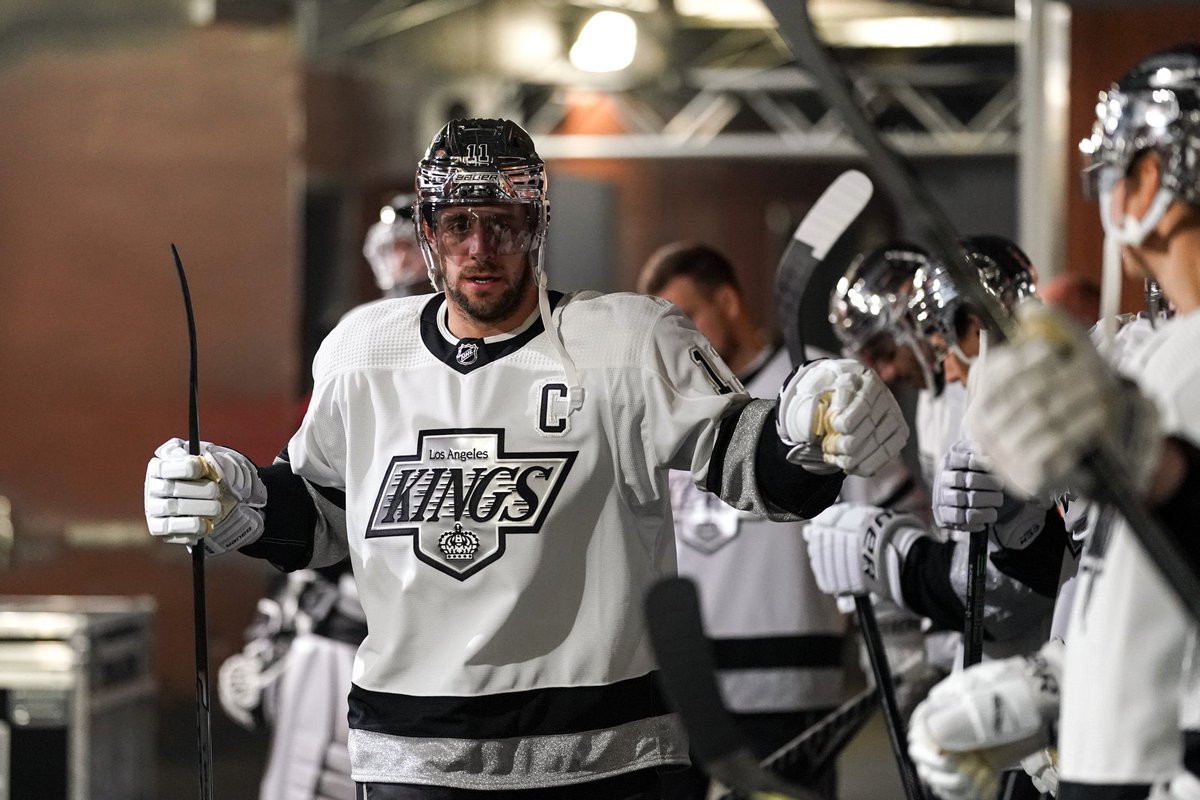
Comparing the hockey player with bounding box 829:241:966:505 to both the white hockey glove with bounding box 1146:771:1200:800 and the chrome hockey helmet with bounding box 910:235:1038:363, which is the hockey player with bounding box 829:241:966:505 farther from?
the white hockey glove with bounding box 1146:771:1200:800

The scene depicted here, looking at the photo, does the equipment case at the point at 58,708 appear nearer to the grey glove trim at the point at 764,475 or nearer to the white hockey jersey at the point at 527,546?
the white hockey jersey at the point at 527,546

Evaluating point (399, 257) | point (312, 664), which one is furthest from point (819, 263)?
point (312, 664)

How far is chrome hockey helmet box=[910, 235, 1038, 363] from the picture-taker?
9.50 ft

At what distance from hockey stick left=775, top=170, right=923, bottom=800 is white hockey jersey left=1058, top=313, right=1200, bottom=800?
0.98m

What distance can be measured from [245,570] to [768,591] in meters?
3.21

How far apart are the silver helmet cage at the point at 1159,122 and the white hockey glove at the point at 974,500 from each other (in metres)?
0.81

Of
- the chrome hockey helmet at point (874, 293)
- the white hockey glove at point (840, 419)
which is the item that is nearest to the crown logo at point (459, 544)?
the white hockey glove at point (840, 419)

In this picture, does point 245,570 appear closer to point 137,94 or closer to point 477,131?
point 137,94

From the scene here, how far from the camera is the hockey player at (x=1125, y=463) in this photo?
1.37 meters

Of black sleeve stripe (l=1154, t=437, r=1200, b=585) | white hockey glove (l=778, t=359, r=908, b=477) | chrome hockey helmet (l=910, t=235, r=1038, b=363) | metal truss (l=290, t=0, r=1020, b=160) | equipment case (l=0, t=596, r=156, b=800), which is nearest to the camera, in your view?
black sleeve stripe (l=1154, t=437, r=1200, b=585)

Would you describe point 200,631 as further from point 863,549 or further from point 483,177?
point 863,549

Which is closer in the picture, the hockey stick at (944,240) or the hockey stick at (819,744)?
the hockey stick at (944,240)

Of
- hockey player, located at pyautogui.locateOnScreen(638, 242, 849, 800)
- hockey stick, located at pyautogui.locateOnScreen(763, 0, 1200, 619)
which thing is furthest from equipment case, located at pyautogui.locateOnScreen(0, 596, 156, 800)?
hockey stick, located at pyautogui.locateOnScreen(763, 0, 1200, 619)

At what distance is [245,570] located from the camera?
20.8 feet
